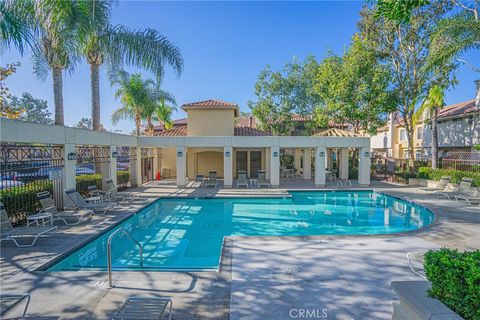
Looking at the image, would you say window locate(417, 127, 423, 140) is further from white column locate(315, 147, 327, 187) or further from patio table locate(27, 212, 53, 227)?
patio table locate(27, 212, 53, 227)

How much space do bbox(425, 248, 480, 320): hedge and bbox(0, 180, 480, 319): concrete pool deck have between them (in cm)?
148

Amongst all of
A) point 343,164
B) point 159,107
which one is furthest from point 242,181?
point 159,107

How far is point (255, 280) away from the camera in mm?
5793

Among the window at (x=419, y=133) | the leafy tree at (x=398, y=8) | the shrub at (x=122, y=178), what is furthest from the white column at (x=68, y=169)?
the window at (x=419, y=133)

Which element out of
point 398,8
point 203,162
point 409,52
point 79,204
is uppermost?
point 409,52

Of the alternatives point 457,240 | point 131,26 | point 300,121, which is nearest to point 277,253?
point 457,240

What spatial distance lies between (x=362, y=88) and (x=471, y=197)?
10379mm

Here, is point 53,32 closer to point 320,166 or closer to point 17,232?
point 17,232

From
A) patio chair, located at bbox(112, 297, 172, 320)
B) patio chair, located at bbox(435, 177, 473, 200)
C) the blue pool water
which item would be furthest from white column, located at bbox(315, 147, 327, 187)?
patio chair, located at bbox(112, 297, 172, 320)

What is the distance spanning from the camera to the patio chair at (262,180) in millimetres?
20241

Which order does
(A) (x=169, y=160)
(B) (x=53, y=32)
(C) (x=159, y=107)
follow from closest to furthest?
(B) (x=53, y=32), (A) (x=169, y=160), (C) (x=159, y=107)

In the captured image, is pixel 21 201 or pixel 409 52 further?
pixel 409 52

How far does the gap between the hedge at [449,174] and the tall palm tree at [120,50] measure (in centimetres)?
1987

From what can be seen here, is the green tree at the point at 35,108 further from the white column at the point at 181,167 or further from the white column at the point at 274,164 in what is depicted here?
the white column at the point at 274,164
